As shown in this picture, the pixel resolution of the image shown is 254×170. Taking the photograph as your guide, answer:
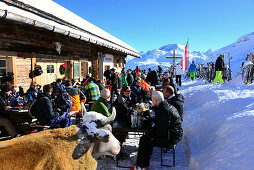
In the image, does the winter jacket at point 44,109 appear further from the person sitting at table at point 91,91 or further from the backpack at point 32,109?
the person sitting at table at point 91,91

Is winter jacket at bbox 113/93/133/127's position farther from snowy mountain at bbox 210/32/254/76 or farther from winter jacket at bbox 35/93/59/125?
snowy mountain at bbox 210/32/254/76

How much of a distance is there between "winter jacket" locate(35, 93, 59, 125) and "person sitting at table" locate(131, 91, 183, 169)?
6.33ft

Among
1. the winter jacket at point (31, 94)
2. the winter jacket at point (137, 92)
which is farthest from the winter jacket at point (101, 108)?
the winter jacket at point (137, 92)

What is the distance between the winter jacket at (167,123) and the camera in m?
2.96

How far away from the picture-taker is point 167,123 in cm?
299

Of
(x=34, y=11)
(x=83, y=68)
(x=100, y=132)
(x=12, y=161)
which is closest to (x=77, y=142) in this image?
(x=100, y=132)

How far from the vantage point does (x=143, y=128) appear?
3.40 metres

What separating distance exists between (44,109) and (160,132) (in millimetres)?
2284

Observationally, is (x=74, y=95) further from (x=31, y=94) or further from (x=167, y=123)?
(x=167, y=123)

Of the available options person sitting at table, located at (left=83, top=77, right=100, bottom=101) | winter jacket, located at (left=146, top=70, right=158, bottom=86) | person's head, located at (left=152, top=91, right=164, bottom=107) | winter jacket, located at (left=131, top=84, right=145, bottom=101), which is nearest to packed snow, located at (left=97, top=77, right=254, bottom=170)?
person's head, located at (left=152, top=91, right=164, bottom=107)

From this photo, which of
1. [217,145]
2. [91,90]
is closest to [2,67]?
[91,90]

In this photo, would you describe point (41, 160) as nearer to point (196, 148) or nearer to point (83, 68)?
point (196, 148)

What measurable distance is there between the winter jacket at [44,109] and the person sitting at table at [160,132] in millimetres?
1929

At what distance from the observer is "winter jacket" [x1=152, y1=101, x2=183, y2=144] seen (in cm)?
296
